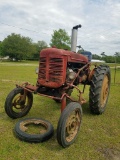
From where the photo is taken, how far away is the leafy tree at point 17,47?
196ft

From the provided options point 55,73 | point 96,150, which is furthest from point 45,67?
point 96,150

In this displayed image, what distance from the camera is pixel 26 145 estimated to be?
11.6 feet

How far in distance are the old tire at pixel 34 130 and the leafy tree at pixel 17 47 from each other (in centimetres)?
5669

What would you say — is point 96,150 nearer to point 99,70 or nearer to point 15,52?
point 99,70

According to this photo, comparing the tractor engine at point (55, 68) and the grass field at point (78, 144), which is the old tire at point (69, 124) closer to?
the grass field at point (78, 144)

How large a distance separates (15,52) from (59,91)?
57.0 metres

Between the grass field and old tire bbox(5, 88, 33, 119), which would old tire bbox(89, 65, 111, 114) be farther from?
old tire bbox(5, 88, 33, 119)

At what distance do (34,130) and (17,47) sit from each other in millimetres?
58359

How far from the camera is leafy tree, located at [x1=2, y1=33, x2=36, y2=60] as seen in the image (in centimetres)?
5966

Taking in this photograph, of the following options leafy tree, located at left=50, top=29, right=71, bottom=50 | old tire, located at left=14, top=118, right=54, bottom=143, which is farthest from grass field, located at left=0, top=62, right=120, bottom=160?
leafy tree, located at left=50, top=29, right=71, bottom=50

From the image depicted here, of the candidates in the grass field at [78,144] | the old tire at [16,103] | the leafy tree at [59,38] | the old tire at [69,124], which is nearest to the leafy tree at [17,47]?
the leafy tree at [59,38]

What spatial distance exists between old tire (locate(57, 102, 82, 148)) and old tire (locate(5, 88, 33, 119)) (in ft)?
4.96

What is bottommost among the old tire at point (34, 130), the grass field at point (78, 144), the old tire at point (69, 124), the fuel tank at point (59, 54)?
the grass field at point (78, 144)

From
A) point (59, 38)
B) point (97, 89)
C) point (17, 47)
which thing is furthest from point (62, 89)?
point (17, 47)
